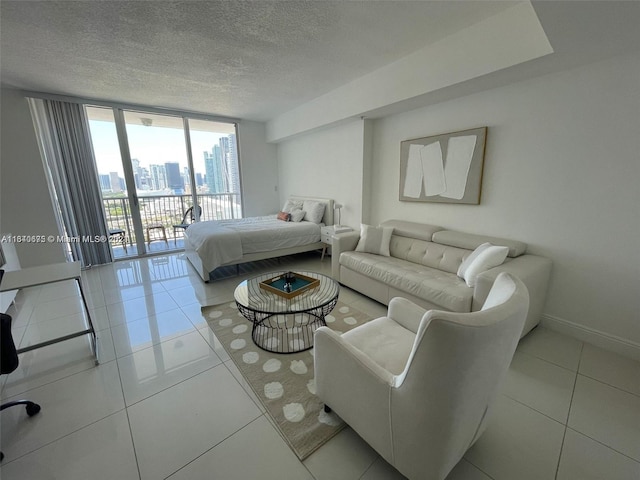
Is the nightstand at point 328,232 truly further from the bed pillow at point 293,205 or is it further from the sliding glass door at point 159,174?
the sliding glass door at point 159,174

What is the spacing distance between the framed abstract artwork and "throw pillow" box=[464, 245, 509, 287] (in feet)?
2.53

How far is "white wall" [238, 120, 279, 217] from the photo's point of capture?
5.47 m

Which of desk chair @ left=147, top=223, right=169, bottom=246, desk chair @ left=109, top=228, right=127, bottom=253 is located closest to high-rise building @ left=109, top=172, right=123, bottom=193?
desk chair @ left=109, top=228, right=127, bottom=253

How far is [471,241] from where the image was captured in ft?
8.39

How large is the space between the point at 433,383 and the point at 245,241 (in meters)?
3.08

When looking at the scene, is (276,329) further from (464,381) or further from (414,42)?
(414,42)

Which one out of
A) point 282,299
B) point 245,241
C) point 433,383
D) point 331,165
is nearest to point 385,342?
point 433,383

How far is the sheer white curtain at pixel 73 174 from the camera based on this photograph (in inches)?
146

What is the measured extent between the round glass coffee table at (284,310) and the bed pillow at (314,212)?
2091mm

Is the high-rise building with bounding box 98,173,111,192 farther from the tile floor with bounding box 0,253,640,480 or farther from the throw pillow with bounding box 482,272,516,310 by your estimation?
the throw pillow with bounding box 482,272,516,310

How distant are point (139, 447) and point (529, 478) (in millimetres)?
1892

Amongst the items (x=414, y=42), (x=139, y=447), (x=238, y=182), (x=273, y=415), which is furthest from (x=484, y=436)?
(x=238, y=182)

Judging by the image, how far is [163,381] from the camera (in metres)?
1.74

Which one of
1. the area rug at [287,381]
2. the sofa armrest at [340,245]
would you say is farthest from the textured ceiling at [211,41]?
the area rug at [287,381]
